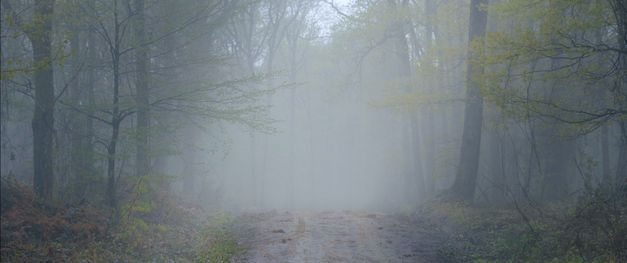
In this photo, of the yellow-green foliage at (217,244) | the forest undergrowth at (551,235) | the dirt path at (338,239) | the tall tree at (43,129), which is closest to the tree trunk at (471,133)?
the dirt path at (338,239)

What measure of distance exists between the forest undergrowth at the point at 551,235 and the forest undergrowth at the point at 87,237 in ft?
16.4

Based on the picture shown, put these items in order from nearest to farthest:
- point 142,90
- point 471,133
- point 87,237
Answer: point 87,237
point 142,90
point 471,133

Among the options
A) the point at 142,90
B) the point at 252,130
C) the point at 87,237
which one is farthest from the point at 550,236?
the point at 142,90

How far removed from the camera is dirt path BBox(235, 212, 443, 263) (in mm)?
11023

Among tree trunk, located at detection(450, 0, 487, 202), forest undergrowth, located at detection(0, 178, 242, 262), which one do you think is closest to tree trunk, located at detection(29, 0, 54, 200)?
forest undergrowth, located at detection(0, 178, 242, 262)

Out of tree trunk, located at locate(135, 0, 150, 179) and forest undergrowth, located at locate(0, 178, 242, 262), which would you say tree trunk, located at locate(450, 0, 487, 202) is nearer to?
forest undergrowth, located at locate(0, 178, 242, 262)

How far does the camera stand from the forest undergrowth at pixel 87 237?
936cm

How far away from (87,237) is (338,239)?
5.35 metres

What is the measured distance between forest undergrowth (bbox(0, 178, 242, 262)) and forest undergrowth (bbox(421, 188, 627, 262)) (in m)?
4.99

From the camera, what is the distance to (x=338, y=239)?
1302cm

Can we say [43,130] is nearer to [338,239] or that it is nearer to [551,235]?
[338,239]

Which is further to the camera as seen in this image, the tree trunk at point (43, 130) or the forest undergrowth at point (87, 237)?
the tree trunk at point (43, 130)

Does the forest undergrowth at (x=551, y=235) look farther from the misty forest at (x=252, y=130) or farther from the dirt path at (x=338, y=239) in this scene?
the dirt path at (x=338, y=239)

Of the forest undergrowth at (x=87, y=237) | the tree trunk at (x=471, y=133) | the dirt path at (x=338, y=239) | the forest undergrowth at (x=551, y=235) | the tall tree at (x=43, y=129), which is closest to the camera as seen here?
the forest undergrowth at (x=87, y=237)
